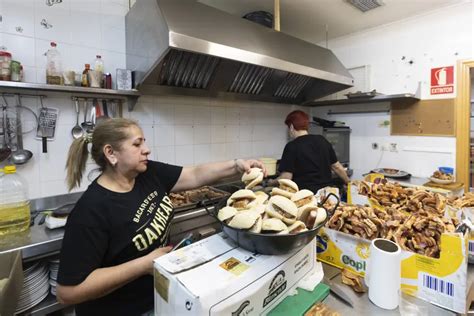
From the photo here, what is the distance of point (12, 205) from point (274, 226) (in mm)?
1626

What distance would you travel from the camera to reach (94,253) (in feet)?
2.84

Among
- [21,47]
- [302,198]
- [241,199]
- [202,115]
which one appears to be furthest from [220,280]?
[202,115]

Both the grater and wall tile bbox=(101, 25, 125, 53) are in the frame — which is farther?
wall tile bbox=(101, 25, 125, 53)

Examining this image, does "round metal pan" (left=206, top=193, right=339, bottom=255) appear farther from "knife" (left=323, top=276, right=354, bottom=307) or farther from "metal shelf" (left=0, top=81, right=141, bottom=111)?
"metal shelf" (left=0, top=81, right=141, bottom=111)

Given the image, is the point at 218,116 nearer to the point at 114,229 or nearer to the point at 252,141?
the point at 252,141

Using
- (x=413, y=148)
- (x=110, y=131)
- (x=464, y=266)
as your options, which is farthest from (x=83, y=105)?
(x=413, y=148)

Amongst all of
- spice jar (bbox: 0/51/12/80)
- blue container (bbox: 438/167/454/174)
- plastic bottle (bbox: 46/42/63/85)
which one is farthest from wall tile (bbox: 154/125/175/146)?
blue container (bbox: 438/167/454/174)

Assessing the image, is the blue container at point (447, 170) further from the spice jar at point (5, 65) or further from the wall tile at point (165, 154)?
the spice jar at point (5, 65)

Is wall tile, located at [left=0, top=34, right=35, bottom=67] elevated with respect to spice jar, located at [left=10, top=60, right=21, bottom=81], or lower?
elevated

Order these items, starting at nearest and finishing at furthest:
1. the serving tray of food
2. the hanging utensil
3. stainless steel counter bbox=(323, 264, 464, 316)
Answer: stainless steel counter bbox=(323, 264, 464, 316) < the hanging utensil < the serving tray of food

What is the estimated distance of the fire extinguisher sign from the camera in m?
2.61

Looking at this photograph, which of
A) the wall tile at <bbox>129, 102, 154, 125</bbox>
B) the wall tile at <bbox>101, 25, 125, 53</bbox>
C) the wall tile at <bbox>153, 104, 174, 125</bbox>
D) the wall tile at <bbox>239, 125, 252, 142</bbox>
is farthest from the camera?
the wall tile at <bbox>239, 125, 252, 142</bbox>

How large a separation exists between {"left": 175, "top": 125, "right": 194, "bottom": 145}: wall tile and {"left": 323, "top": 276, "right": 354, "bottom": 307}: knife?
1.90 m

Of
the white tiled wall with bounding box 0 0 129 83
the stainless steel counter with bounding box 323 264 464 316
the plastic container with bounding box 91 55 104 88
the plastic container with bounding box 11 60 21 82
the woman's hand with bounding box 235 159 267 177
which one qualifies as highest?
the white tiled wall with bounding box 0 0 129 83
